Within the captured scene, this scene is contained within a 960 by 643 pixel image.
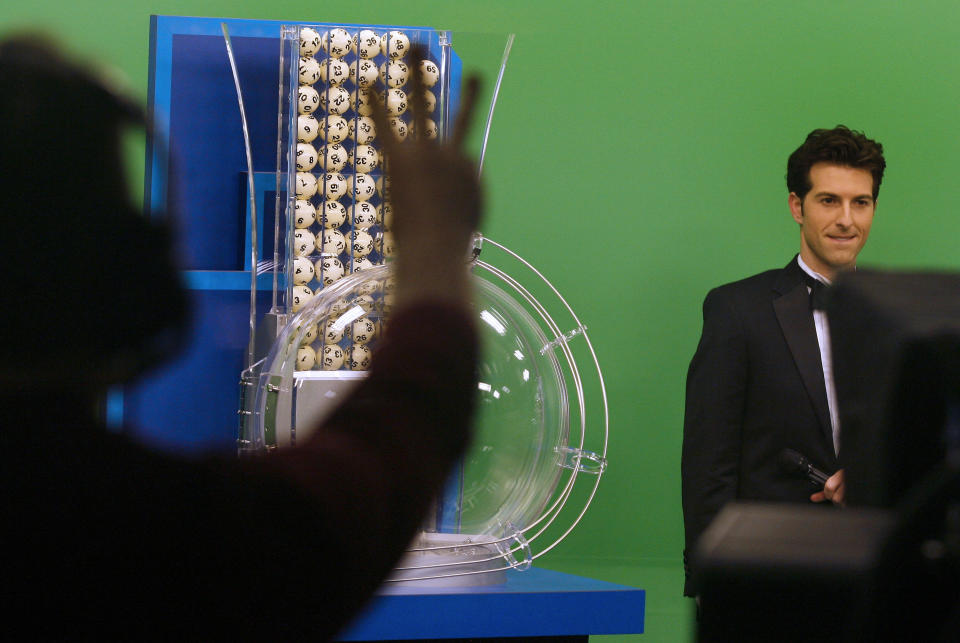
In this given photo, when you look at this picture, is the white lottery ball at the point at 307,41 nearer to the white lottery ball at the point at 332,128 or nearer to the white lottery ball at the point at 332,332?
the white lottery ball at the point at 332,128

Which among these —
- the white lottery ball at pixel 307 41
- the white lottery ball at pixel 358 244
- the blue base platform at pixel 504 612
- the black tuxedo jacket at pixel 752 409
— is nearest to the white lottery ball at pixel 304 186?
the white lottery ball at pixel 358 244

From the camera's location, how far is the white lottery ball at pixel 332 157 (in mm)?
2113

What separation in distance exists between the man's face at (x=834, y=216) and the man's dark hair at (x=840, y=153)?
15mm

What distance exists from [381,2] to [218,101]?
3.37 feet

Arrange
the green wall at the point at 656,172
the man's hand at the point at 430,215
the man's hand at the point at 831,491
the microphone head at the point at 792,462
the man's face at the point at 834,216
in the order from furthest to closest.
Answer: the green wall at the point at 656,172 < the man's face at the point at 834,216 < the microphone head at the point at 792,462 < the man's hand at the point at 831,491 < the man's hand at the point at 430,215

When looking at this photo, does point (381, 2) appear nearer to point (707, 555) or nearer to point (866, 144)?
point (866, 144)

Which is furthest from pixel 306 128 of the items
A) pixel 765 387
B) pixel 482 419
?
pixel 765 387

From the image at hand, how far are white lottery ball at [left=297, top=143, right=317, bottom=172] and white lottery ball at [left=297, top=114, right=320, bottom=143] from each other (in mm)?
12

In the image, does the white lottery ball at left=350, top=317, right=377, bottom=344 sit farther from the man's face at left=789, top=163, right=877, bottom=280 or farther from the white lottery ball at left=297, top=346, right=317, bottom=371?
the man's face at left=789, top=163, right=877, bottom=280

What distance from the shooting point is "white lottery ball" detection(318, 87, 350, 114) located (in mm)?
2109

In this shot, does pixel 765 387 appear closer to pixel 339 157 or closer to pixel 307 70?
pixel 339 157

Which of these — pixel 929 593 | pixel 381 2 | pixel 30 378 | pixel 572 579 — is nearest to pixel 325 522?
pixel 30 378

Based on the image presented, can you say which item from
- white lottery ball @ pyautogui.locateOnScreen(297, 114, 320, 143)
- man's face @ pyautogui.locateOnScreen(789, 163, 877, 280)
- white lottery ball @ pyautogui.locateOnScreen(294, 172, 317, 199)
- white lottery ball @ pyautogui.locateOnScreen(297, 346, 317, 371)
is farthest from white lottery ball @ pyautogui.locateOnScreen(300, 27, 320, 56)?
man's face @ pyautogui.locateOnScreen(789, 163, 877, 280)

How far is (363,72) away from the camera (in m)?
2.14
